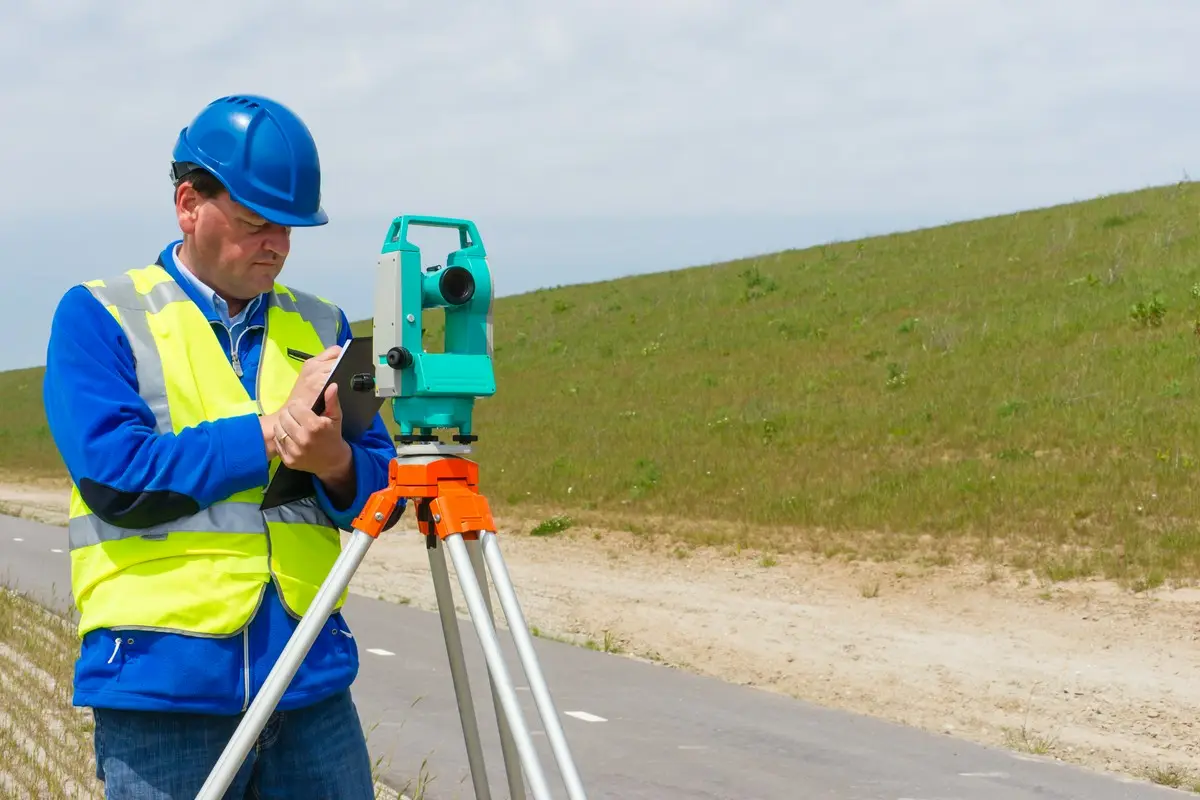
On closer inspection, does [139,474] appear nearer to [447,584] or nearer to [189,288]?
[189,288]

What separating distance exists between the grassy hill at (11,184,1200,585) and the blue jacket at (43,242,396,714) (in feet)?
31.3

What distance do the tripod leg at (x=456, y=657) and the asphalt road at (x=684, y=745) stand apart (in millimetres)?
2537

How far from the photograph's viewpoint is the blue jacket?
211 cm

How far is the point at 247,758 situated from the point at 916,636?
7.90 metres

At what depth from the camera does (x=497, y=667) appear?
2.15 m

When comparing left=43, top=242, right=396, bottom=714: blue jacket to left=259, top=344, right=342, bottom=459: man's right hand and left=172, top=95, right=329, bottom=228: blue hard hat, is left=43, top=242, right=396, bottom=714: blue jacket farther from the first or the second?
left=172, top=95, right=329, bottom=228: blue hard hat

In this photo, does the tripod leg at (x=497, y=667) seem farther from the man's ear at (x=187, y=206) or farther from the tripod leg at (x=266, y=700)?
the man's ear at (x=187, y=206)

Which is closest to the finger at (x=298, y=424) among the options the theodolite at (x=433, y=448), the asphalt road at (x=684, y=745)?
the theodolite at (x=433, y=448)

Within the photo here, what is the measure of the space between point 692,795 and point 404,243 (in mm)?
3683

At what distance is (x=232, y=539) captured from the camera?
7.37ft

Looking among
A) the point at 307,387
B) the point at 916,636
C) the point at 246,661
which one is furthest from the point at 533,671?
the point at 916,636

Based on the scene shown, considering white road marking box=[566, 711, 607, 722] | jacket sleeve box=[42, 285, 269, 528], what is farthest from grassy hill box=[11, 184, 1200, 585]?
jacket sleeve box=[42, 285, 269, 528]

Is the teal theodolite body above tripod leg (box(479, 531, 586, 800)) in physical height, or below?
above

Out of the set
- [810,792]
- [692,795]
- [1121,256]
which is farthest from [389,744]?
[1121,256]
